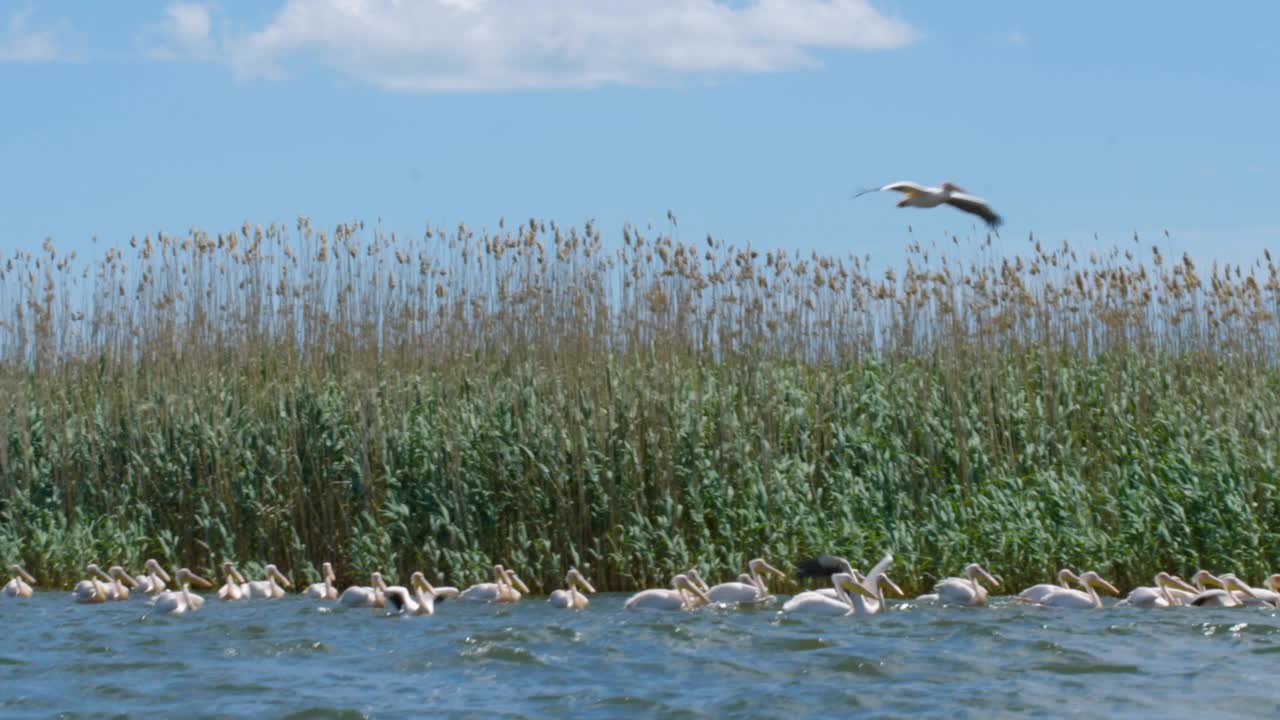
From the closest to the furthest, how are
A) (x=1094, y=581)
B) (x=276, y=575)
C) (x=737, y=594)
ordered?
(x=737, y=594)
(x=1094, y=581)
(x=276, y=575)

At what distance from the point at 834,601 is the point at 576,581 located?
90.0 inches

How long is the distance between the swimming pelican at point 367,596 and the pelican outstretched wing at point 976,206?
5431 mm

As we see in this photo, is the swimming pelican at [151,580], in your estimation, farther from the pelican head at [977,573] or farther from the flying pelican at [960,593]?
the pelican head at [977,573]

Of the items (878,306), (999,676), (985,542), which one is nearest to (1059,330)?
(878,306)

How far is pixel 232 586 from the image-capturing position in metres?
11.6

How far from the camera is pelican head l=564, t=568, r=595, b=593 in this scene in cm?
1091

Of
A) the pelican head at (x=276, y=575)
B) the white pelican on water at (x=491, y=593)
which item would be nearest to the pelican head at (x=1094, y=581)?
the white pelican on water at (x=491, y=593)

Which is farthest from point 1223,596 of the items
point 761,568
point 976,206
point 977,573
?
point 976,206

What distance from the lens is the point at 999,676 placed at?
27.0 ft

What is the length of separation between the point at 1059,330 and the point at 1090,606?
5421 mm

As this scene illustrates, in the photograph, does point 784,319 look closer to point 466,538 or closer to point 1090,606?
point 466,538

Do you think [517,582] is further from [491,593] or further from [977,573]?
[977,573]

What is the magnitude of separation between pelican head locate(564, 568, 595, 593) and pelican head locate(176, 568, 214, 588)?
3.03 m

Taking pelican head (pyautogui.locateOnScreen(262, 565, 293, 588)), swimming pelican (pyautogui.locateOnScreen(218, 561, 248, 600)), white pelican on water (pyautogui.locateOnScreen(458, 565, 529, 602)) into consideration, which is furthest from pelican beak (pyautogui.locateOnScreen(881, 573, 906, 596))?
swimming pelican (pyautogui.locateOnScreen(218, 561, 248, 600))
